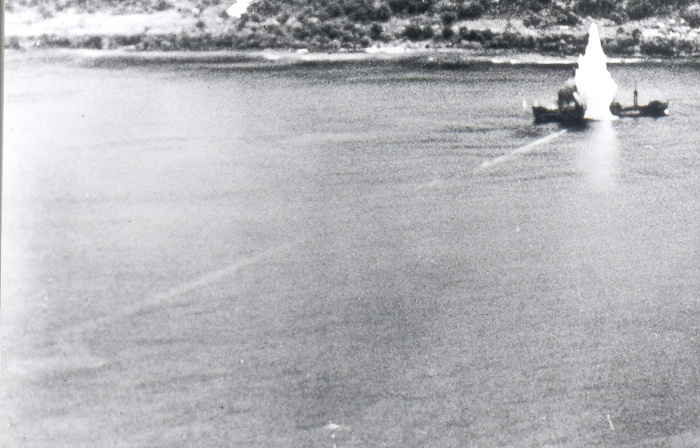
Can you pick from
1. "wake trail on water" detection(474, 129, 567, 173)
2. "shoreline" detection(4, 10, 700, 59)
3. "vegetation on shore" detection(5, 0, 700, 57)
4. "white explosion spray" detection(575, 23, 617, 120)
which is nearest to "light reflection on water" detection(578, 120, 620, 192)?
"white explosion spray" detection(575, 23, 617, 120)

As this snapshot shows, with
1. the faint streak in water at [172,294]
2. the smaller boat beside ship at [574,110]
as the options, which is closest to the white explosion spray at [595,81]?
the smaller boat beside ship at [574,110]

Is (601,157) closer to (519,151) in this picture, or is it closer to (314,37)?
(519,151)

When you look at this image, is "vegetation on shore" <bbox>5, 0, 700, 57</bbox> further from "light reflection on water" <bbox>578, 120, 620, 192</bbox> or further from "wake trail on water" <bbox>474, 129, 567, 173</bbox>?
"light reflection on water" <bbox>578, 120, 620, 192</bbox>

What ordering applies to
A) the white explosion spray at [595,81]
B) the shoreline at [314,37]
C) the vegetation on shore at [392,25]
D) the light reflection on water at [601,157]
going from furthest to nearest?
the light reflection on water at [601,157] → the white explosion spray at [595,81] → the shoreline at [314,37] → the vegetation on shore at [392,25]

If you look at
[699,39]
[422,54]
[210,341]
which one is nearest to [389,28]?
[422,54]

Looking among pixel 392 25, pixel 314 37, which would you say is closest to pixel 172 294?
pixel 392 25

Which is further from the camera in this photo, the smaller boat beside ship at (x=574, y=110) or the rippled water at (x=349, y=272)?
the smaller boat beside ship at (x=574, y=110)

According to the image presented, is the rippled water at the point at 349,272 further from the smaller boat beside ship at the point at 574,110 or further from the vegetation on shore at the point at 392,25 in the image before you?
the vegetation on shore at the point at 392,25
